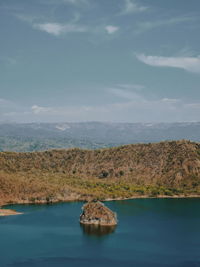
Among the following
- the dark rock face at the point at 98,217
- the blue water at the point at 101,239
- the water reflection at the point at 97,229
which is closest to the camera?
the blue water at the point at 101,239

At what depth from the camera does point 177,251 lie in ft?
368

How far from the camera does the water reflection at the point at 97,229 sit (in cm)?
12935

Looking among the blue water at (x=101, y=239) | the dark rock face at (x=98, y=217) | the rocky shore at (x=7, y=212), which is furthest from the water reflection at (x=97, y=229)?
the rocky shore at (x=7, y=212)

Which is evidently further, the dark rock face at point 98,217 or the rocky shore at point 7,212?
the rocky shore at point 7,212

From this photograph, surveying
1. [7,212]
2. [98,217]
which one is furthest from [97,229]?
[7,212]

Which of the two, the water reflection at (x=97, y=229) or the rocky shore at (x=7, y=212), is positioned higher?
the rocky shore at (x=7, y=212)

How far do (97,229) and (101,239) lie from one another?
1343cm

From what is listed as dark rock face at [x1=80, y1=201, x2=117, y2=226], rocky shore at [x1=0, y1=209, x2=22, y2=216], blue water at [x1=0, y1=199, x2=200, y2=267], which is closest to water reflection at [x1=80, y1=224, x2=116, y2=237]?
blue water at [x1=0, y1=199, x2=200, y2=267]

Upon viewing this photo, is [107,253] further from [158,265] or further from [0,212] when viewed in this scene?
[0,212]

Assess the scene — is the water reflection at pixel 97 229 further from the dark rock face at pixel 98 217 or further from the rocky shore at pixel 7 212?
the rocky shore at pixel 7 212

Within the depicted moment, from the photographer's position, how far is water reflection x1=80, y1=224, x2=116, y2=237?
424 ft

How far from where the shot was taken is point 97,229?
443 ft

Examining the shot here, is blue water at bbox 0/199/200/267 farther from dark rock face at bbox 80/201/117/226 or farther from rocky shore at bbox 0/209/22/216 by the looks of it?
rocky shore at bbox 0/209/22/216

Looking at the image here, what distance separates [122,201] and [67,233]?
71257 mm
